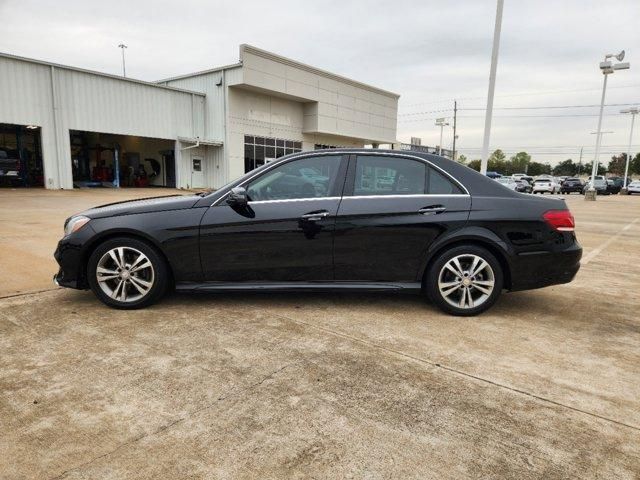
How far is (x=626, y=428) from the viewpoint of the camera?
240cm

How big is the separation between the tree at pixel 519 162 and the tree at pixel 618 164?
2146 centimetres

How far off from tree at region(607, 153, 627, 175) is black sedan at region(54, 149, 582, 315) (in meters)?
133

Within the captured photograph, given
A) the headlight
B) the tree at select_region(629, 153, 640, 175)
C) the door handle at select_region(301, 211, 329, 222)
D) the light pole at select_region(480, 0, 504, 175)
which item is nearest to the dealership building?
the light pole at select_region(480, 0, 504, 175)

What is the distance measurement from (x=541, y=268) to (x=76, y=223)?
14.2 feet

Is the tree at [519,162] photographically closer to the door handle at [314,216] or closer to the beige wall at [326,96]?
the beige wall at [326,96]

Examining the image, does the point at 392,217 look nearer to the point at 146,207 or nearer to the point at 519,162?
the point at 146,207

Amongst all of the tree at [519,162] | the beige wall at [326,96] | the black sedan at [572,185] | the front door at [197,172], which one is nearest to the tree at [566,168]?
the tree at [519,162]

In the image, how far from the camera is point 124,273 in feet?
13.5

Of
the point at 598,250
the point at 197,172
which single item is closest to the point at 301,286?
the point at 598,250

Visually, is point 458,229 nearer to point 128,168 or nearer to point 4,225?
point 4,225

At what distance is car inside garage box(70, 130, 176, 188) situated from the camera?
28000 mm

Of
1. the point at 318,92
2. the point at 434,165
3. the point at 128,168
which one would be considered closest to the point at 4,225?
the point at 434,165

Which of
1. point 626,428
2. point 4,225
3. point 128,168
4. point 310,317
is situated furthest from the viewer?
point 128,168

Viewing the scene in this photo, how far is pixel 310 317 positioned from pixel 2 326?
2551mm
